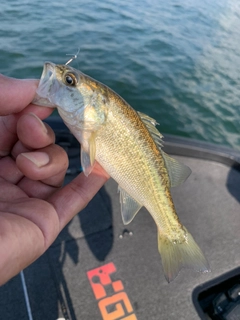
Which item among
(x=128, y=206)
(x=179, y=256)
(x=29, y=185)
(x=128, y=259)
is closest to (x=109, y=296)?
(x=128, y=259)

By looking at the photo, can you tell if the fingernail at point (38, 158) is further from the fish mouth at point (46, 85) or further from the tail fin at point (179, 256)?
the tail fin at point (179, 256)

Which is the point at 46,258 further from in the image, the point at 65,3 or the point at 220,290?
the point at 65,3

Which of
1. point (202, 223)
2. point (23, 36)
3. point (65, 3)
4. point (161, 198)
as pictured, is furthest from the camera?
point (65, 3)

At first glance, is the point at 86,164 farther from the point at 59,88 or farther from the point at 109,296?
the point at 109,296

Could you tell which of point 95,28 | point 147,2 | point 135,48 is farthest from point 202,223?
point 147,2

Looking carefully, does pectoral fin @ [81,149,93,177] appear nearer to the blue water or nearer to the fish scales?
the fish scales

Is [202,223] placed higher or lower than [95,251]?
higher

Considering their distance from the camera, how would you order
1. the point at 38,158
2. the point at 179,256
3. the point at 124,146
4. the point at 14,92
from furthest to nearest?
the point at 179,256, the point at 124,146, the point at 38,158, the point at 14,92
